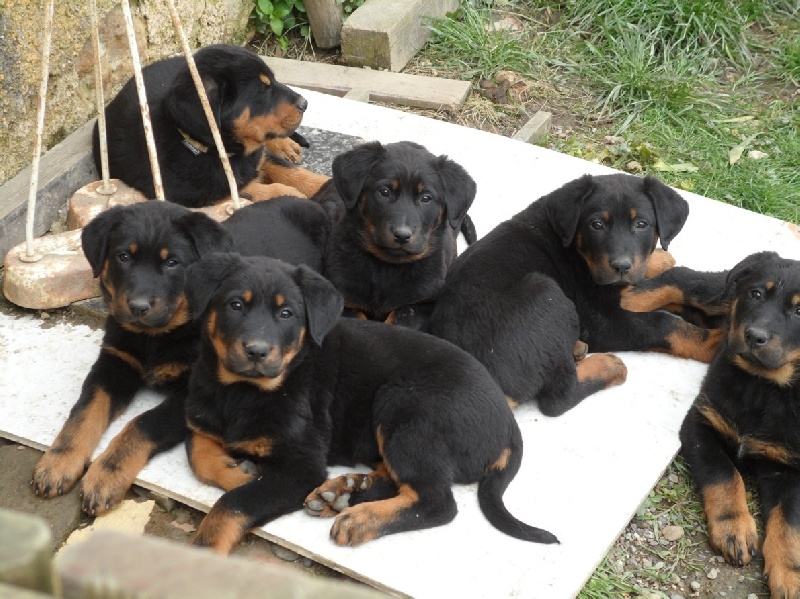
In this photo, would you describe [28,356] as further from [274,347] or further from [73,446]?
[274,347]

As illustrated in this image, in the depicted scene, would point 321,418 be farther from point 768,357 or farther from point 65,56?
point 65,56

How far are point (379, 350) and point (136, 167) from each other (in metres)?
2.12

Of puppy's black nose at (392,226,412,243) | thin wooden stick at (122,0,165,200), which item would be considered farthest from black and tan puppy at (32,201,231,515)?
puppy's black nose at (392,226,412,243)

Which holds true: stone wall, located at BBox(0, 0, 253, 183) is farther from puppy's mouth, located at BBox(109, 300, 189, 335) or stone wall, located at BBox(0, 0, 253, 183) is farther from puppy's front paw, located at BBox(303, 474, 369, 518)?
puppy's front paw, located at BBox(303, 474, 369, 518)

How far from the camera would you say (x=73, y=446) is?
12.4ft

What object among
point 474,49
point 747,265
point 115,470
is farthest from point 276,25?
point 115,470

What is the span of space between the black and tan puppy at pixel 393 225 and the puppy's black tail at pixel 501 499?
3.08ft

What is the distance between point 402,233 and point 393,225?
0.23 feet

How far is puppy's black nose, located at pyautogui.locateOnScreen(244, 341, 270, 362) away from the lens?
3.39m

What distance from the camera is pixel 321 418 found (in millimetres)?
3729

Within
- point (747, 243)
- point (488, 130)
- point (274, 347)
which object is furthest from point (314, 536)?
point (488, 130)

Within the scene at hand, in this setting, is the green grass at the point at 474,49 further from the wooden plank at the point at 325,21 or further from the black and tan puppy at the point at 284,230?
the black and tan puppy at the point at 284,230

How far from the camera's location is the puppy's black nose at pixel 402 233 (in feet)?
13.9

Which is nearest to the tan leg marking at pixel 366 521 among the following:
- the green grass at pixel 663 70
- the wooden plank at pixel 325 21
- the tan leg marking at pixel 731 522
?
the tan leg marking at pixel 731 522
